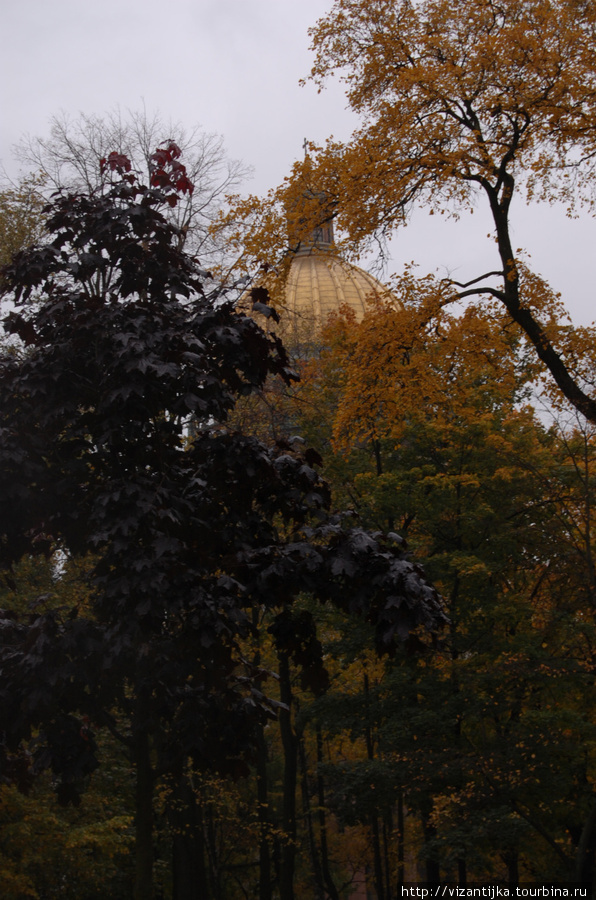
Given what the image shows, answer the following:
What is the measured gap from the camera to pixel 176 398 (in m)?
6.94

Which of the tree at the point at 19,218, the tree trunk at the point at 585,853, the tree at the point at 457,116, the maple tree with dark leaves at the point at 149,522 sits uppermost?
the tree at the point at 19,218

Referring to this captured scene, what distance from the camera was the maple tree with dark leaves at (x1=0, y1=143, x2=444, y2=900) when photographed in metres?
6.13

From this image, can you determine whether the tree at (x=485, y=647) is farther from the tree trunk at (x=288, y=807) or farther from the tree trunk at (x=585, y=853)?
the tree trunk at (x=288, y=807)

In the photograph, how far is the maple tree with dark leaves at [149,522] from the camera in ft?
20.1

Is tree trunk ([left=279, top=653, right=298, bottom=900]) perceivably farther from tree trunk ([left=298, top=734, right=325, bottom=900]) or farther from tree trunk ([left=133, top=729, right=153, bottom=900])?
tree trunk ([left=133, top=729, right=153, bottom=900])

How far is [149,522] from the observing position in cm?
647

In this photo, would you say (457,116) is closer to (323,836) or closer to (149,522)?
(149,522)

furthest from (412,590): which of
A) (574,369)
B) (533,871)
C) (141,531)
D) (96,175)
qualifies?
(533,871)

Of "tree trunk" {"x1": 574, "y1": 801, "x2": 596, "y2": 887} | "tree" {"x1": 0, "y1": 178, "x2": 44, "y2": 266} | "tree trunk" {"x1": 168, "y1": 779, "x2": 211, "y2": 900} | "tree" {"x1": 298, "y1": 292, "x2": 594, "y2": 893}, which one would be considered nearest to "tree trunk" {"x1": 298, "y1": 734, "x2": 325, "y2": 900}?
"tree" {"x1": 298, "y1": 292, "x2": 594, "y2": 893}

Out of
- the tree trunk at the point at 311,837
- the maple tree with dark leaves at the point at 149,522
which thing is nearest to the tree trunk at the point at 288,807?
the tree trunk at the point at 311,837

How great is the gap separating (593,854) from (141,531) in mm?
15471

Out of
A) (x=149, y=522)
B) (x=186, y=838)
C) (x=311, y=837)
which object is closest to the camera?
(x=149, y=522)

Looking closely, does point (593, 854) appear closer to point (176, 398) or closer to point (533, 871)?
point (533, 871)

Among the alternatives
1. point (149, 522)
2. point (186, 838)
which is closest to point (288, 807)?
point (186, 838)
